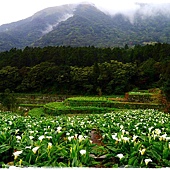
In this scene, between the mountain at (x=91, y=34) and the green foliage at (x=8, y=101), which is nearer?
the green foliage at (x=8, y=101)

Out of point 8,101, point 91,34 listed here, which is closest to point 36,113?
point 8,101

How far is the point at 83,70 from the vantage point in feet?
Answer: 160

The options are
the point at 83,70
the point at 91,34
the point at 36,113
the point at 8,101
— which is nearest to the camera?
the point at 8,101

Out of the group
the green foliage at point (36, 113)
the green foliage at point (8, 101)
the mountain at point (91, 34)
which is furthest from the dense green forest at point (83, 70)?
the mountain at point (91, 34)

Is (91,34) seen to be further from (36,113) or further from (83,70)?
(36,113)

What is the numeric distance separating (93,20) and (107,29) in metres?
24.7

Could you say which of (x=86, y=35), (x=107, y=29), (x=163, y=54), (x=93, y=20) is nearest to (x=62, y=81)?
(x=163, y=54)

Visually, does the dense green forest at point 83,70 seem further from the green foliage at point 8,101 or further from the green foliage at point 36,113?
the green foliage at point 8,101

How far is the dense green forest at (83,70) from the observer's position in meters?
46.4

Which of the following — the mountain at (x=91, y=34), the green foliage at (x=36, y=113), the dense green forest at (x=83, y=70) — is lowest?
the green foliage at (x=36, y=113)

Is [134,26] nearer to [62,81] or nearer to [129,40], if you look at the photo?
[129,40]

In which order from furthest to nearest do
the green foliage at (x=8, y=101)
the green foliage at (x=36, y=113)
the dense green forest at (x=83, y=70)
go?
the dense green forest at (x=83, y=70)
the green foliage at (x=8, y=101)
the green foliage at (x=36, y=113)

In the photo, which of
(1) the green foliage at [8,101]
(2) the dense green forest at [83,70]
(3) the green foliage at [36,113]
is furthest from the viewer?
(2) the dense green forest at [83,70]

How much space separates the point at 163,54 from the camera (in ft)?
172
